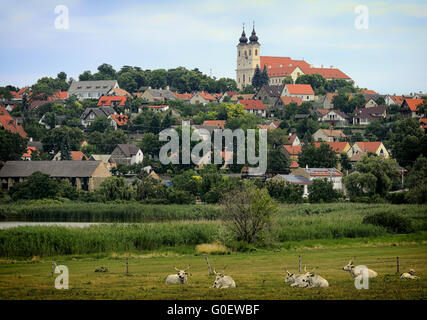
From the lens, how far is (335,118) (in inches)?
4783

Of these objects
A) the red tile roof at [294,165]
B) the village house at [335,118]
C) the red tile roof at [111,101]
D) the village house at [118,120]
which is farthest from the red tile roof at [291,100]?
the red tile roof at [294,165]

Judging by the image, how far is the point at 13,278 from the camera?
26328 mm

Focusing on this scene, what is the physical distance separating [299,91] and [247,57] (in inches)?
1775

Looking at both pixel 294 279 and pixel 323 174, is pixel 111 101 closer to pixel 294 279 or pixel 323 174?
pixel 323 174

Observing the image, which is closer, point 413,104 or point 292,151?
point 292,151

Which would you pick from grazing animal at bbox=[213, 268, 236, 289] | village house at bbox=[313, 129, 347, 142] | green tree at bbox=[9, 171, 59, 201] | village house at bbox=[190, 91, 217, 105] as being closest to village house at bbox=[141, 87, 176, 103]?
village house at bbox=[190, 91, 217, 105]

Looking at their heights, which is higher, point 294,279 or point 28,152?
point 28,152

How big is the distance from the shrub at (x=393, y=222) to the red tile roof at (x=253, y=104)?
87.5 meters

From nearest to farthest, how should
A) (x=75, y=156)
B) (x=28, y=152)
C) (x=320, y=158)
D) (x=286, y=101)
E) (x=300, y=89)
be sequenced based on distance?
(x=320, y=158) → (x=75, y=156) → (x=28, y=152) → (x=286, y=101) → (x=300, y=89)

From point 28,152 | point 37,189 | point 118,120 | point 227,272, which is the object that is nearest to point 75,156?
point 28,152

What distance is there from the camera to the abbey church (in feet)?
577

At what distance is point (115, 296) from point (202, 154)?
2701 inches

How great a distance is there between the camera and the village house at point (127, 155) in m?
93.3
